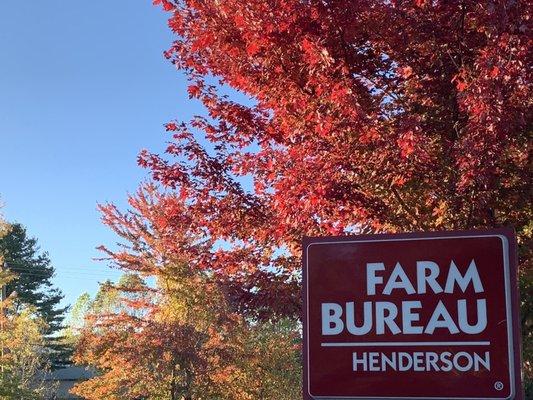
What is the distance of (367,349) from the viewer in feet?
11.8

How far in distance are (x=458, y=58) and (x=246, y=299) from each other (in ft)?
9.12

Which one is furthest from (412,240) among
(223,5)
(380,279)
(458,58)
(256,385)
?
(256,385)

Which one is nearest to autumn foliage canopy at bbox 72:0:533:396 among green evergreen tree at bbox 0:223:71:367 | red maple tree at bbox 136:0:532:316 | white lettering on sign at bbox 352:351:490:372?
red maple tree at bbox 136:0:532:316

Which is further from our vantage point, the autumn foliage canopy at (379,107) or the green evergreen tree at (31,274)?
the green evergreen tree at (31,274)

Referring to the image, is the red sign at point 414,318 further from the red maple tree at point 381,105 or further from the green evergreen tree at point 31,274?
the green evergreen tree at point 31,274

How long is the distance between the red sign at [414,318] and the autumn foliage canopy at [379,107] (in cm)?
91

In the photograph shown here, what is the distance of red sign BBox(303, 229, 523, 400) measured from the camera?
11.2 ft

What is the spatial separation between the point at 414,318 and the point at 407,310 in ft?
0.18

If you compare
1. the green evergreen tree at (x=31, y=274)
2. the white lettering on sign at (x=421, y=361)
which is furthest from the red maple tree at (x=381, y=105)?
the green evergreen tree at (x=31, y=274)

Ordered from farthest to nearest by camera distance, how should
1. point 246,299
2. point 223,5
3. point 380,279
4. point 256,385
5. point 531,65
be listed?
point 256,385 → point 246,299 → point 223,5 → point 531,65 → point 380,279

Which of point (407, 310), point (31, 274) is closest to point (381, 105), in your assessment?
point (407, 310)

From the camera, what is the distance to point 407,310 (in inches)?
141

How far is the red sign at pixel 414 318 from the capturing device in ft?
11.2

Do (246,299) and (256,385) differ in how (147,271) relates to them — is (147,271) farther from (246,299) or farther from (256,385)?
(246,299)
